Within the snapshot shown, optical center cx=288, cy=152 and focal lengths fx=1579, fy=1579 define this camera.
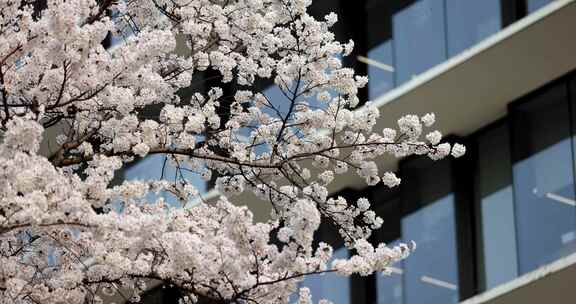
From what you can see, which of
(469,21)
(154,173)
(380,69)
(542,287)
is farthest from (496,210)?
(154,173)

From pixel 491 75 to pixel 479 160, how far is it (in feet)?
4.26

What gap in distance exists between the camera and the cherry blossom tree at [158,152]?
32.4 ft

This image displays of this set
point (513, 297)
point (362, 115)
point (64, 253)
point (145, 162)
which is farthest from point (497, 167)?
point (64, 253)

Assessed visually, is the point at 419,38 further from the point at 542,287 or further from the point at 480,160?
the point at 542,287

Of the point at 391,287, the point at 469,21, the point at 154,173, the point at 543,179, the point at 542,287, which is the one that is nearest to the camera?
the point at 542,287

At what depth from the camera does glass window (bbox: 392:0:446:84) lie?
22.7 m

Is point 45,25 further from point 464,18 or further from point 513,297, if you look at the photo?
point 464,18

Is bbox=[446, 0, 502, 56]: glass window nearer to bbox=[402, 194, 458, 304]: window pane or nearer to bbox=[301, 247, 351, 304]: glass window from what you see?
bbox=[402, 194, 458, 304]: window pane

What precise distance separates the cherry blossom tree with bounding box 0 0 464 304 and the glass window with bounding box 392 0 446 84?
30.6 feet

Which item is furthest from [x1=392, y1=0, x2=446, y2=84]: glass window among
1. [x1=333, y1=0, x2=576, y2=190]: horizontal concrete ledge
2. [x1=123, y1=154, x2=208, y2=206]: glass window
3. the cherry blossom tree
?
the cherry blossom tree

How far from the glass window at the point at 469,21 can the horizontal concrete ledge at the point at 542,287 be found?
147 inches

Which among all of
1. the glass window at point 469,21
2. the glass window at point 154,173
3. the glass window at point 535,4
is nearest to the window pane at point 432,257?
the glass window at point 469,21

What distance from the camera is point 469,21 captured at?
2220 centimetres

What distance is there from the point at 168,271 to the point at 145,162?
16828 mm
